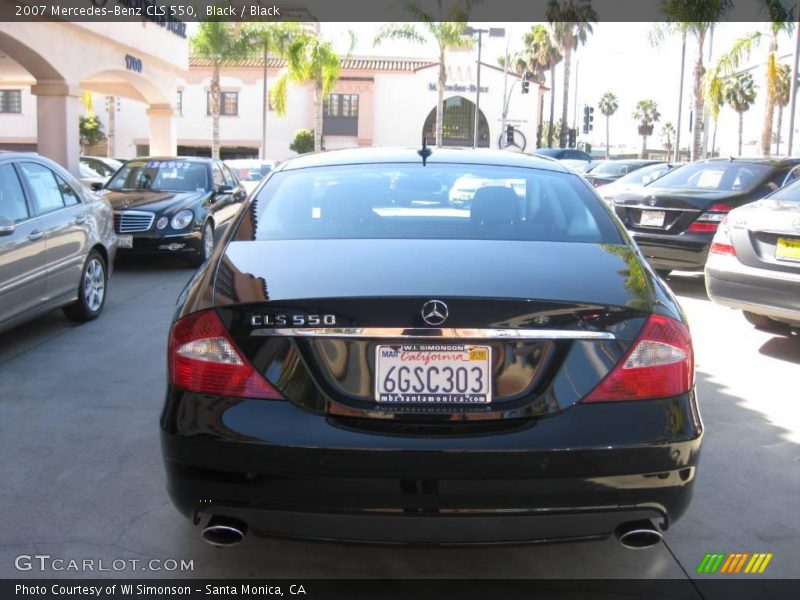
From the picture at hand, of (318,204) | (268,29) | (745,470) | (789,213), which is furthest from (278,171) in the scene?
(268,29)

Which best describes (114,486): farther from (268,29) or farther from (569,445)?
(268,29)

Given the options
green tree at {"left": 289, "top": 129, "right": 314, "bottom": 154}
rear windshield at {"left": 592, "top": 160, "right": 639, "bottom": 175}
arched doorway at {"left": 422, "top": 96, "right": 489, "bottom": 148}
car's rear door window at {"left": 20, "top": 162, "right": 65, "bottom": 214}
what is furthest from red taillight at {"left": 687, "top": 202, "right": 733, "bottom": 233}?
arched doorway at {"left": 422, "top": 96, "right": 489, "bottom": 148}

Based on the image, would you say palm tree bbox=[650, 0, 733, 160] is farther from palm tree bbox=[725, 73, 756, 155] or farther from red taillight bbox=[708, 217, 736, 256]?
palm tree bbox=[725, 73, 756, 155]

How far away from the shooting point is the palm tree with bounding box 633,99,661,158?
91.9 metres

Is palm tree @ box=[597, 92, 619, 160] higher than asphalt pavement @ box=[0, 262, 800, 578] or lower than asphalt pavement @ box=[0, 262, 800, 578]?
higher

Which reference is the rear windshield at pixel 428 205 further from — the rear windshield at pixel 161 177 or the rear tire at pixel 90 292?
the rear windshield at pixel 161 177

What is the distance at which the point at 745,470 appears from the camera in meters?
4.18

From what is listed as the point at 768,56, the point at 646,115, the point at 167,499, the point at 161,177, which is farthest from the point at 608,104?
the point at 167,499

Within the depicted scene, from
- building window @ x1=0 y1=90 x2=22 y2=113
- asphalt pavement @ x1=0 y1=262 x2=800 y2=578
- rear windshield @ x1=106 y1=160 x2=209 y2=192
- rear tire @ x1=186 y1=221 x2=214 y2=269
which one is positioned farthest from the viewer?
building window @ x1=0 y1=90 x2=22 y2=113

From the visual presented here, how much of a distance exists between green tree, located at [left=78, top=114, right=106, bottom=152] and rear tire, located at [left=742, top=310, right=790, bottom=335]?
1717 inches

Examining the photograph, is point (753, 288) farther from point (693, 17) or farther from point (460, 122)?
point (460, 122)

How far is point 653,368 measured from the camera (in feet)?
8.71

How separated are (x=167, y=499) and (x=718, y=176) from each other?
8.11 metres

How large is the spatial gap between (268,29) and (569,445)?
34760 mm
